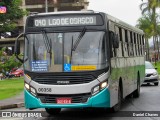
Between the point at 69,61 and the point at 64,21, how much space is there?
3.78 feet

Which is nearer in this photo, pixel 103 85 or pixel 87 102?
pixel 87 102

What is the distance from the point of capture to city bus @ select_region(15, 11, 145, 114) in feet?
38.1

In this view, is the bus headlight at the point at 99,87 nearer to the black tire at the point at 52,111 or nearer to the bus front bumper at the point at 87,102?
the bus front bumper at the point at 87,102

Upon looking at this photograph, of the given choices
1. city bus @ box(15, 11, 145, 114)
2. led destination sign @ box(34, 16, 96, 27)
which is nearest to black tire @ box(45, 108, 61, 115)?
city bus @ box(15, 11, 145, 114)

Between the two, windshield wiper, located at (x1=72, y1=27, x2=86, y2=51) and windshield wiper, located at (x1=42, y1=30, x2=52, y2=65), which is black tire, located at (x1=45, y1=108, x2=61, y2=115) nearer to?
windshield wiper, located at (x1=42, y1=30, x2=52, y2=65)

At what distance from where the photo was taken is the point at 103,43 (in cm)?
1203

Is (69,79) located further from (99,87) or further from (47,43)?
(47,43)

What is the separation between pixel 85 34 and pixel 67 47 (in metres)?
0.61

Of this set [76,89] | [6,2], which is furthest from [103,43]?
[6,2]

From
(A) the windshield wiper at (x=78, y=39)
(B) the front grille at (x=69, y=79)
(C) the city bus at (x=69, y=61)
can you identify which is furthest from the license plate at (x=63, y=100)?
(A) the windshield wiper at (x=78, y=39)

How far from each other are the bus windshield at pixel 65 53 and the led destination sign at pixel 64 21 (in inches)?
10.9

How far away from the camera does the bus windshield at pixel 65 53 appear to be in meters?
11.8

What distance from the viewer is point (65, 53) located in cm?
1184

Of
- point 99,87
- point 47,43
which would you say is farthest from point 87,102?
point 47,43
